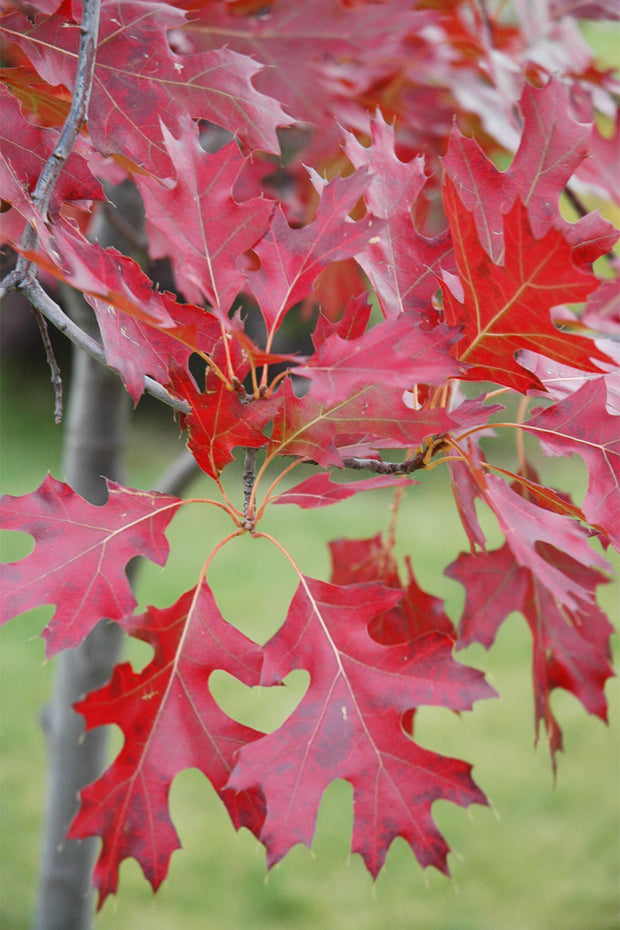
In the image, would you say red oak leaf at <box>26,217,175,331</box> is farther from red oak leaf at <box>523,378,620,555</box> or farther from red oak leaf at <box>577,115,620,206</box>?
red oak leaf at <box>577,115,620,206</box>

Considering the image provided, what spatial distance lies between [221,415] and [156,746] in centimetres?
24

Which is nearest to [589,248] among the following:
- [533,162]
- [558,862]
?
[533,162]

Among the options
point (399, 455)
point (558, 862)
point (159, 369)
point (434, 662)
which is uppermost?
point (159, 369)

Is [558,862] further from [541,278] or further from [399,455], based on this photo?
[399,455]

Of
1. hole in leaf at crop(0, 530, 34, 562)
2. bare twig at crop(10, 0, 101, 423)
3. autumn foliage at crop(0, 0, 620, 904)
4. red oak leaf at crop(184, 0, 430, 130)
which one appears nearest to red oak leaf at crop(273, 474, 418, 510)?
autumn foliage at crop(0, 0, 620, 904)

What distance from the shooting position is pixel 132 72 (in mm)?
676

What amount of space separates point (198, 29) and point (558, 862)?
2.06m

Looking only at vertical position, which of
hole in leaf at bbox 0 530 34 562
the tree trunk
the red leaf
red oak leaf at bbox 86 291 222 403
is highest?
red oak leaf at bbox 86 291 222 403

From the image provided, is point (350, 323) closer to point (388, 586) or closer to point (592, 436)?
point (592, 436)

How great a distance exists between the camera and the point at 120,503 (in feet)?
2.05

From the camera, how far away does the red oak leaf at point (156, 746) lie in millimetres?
612

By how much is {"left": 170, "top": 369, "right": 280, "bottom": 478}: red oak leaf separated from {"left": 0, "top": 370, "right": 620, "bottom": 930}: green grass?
1079 millimetres

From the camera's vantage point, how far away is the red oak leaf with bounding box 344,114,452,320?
0.66 m

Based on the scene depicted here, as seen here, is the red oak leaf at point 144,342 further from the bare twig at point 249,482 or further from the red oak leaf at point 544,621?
the red oak leaf at point 544,621
